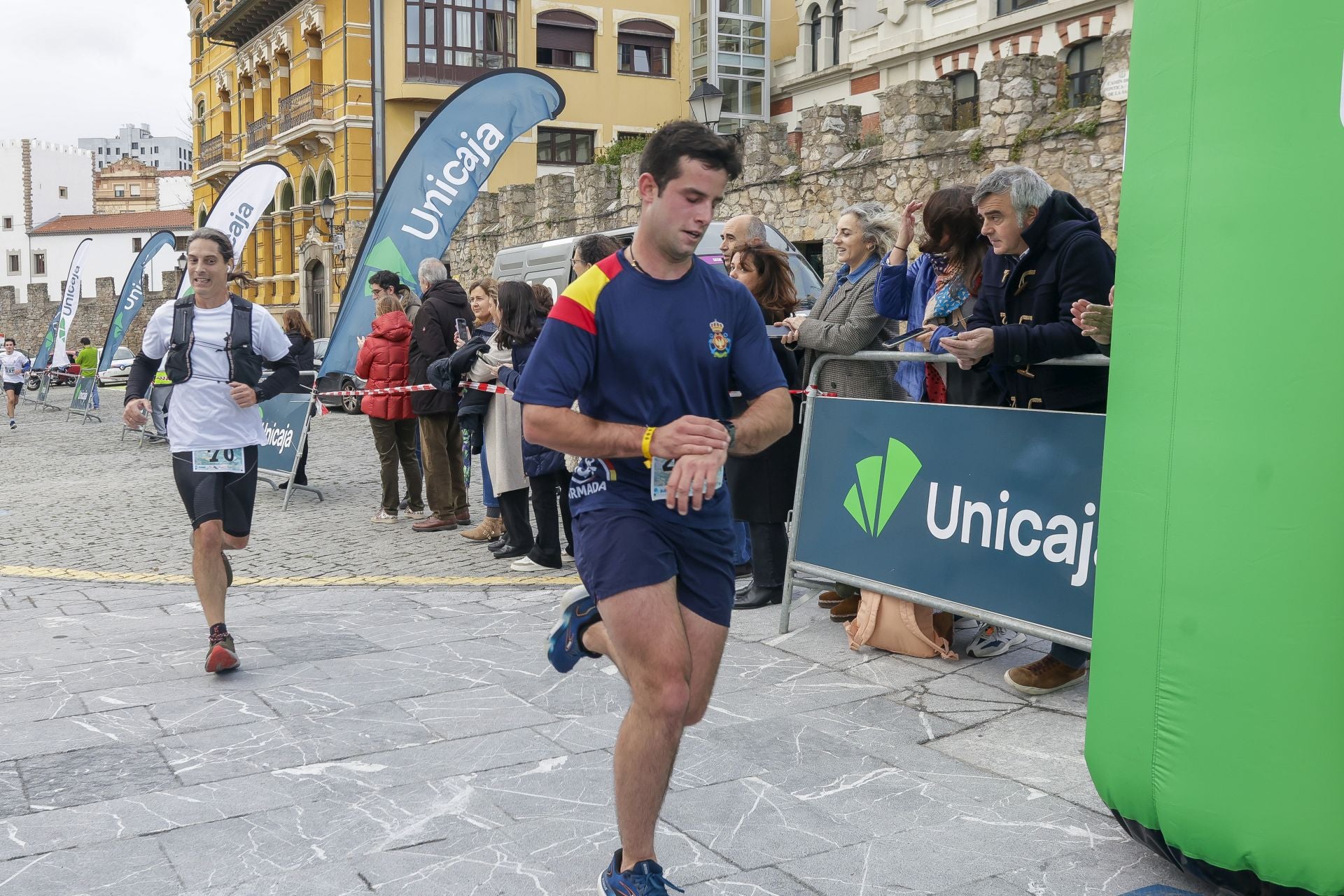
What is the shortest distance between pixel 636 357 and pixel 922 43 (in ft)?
94.3

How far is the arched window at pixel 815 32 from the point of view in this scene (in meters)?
35.6

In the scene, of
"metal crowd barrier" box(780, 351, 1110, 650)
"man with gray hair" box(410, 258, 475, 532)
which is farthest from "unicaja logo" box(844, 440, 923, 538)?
"man with gray hair" box(410, 258, 475, 532)

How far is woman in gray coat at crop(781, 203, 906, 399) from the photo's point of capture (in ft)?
20.2

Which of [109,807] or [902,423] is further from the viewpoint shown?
[902,423]

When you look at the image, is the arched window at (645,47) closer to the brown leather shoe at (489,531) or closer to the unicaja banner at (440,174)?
the unicaja banner at (440,174)

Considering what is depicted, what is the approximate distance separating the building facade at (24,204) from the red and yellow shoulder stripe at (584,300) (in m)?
92.1

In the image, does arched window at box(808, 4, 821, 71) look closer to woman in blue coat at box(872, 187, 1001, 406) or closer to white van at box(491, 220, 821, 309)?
white van at box(491, 220, 821, 309)

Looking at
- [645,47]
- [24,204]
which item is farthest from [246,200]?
[24,204]

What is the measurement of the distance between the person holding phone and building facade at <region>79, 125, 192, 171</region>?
534ft

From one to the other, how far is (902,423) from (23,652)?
4170mm

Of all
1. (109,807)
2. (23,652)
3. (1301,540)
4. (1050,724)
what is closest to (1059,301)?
(1050,724)

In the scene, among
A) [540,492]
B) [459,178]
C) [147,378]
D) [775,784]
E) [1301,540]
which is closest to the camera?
[1301,540]

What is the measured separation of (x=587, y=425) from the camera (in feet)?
10.1

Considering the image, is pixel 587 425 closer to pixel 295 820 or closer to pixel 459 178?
pixel 295 820
